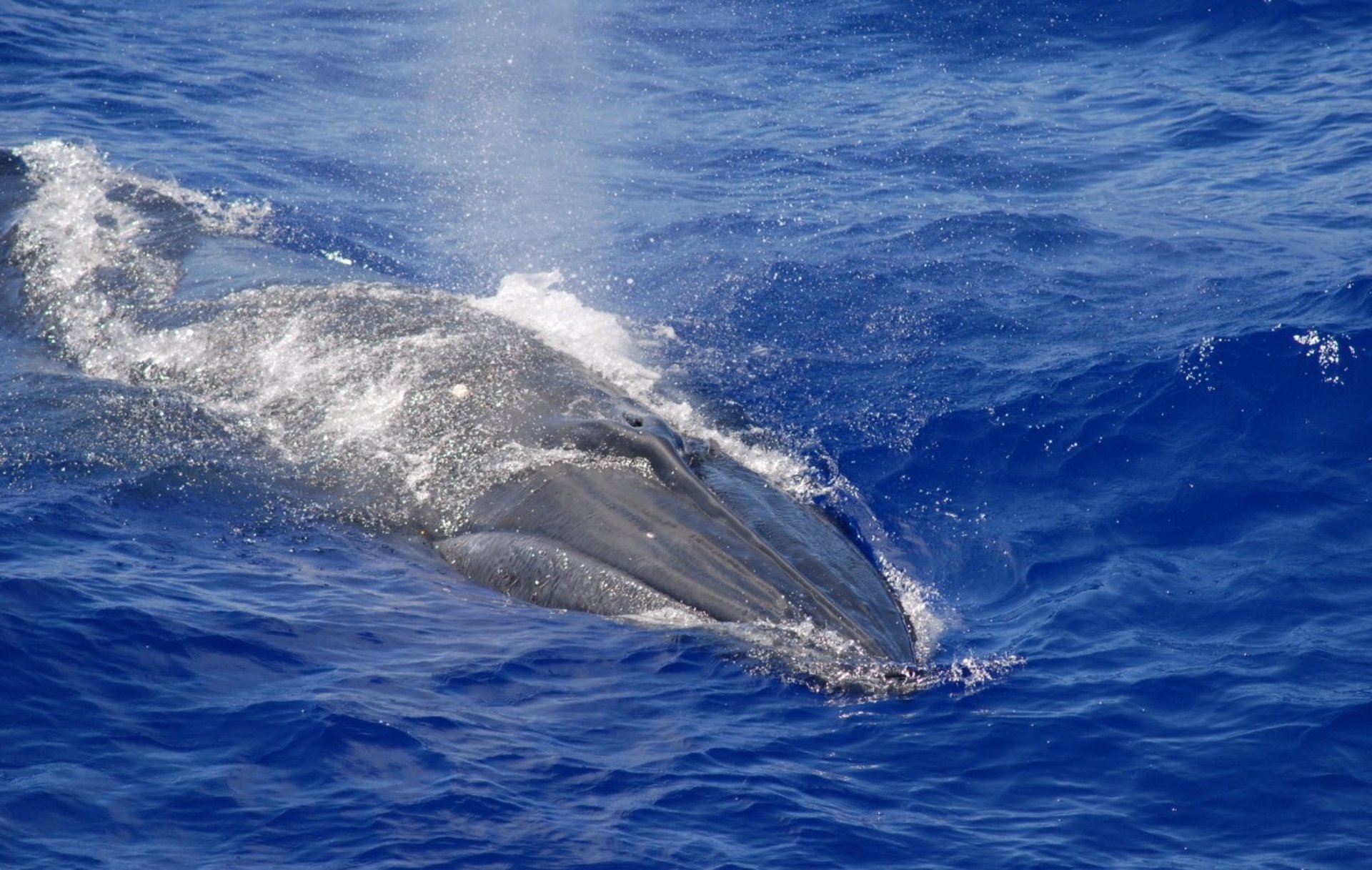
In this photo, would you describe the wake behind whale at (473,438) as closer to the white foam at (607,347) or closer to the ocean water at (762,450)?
the ocean water at (762,450)

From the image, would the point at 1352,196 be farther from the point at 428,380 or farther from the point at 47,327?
the point at 47,327

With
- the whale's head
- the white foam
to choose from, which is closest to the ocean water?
the white foam

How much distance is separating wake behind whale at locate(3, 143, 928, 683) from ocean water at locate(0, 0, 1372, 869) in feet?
0.65

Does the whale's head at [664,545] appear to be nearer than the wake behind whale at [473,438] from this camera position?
Yes

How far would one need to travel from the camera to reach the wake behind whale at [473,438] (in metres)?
12.0

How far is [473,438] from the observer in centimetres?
1419

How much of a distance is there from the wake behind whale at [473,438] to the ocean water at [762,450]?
198 millimetres

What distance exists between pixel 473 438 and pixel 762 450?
3199mm

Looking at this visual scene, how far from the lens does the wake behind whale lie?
39.5ft

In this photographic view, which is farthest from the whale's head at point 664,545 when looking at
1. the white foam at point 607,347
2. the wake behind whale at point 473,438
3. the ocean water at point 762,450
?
the white foam at point 607,347

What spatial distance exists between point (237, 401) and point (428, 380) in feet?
7.22

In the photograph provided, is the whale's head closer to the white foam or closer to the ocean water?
the ocean water

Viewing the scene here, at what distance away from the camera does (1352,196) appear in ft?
68.8

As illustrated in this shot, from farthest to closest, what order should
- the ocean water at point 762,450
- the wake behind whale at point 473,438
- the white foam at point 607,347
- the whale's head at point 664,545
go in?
the white foam at point 607,347, the wake behind whale at point 473,438, the whale's head at point 664,545, the ocean water at point 762,450
